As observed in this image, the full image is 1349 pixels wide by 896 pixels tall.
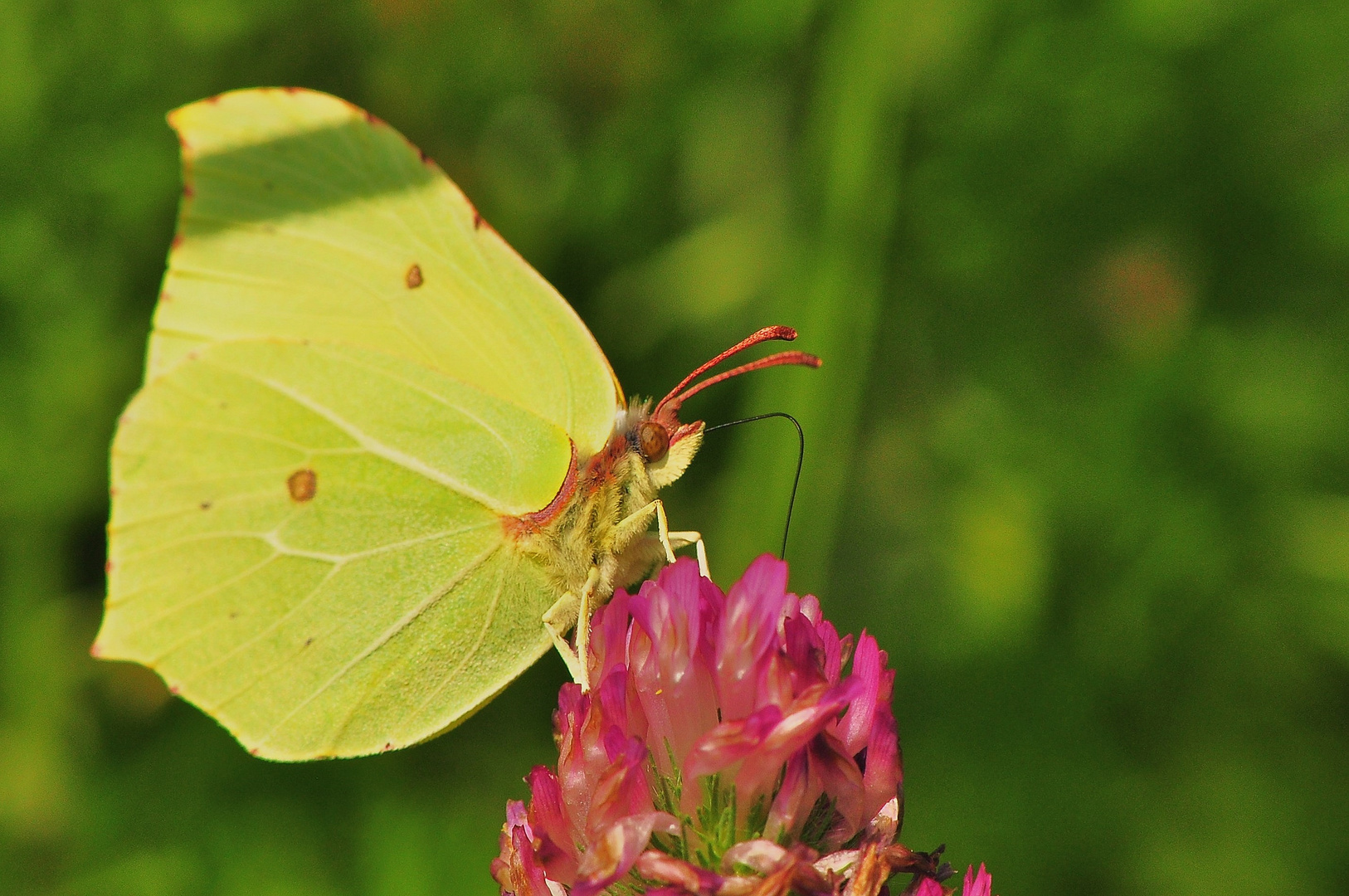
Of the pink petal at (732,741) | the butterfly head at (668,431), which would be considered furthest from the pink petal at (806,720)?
the butterfly head at (668,431)

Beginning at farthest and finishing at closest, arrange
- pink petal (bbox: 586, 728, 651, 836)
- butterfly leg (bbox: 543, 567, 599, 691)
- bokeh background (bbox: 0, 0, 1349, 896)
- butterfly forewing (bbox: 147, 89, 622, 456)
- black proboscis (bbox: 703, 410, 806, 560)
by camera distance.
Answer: bokeh background (bbox: 0, 0, 1349, 896) → black proboscis (bbox: 703, 410, 806, 560) → butterfly forewing (bbox: 147, 89, 622, 456) → butterfly leg (bbox: 543, 567, 599, 691) → pink petal (bbox: 586, 728, 651, 836)

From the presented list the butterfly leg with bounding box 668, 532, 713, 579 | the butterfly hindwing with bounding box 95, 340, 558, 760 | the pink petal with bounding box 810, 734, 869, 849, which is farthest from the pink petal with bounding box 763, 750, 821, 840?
the butterfly hindwing with bounding box 95, 340, 558, 760

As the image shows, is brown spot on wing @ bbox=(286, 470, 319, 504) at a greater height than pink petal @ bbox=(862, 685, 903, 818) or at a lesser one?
lesser

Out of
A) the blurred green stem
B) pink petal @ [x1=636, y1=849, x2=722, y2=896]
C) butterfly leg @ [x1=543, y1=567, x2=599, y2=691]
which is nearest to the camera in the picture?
pink petal @ [x1=636, y1=849, x2=722, y2=896]

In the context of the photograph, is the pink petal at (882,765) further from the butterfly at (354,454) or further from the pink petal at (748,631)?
the butterfly at (354,454)

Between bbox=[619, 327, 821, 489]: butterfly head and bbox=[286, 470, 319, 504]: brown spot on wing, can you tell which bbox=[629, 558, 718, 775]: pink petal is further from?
bbox=[286, 470, 319, 504]: brown spot on wing

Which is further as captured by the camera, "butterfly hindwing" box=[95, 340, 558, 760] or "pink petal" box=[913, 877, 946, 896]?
"butterfly hindwing" box=[95, 340, 558, 760]

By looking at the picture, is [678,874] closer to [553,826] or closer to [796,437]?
[553,826]
